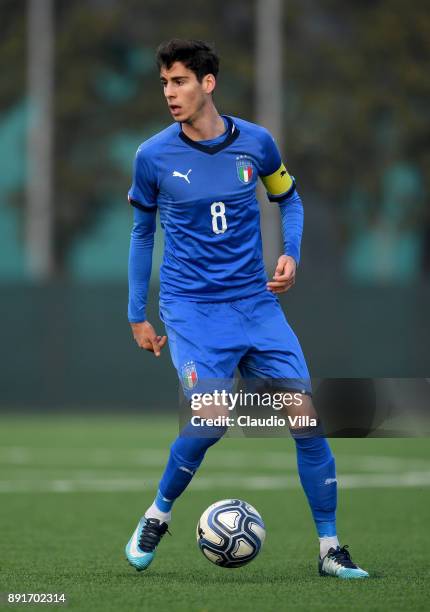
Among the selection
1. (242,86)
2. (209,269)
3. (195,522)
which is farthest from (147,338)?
(242,86)

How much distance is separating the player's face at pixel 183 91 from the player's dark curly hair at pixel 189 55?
0.07 feet

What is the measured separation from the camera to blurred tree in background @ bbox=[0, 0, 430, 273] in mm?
30172

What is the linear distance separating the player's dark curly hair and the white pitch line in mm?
5924

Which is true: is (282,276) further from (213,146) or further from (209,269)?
(213,146)

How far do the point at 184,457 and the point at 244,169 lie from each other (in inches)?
58.6

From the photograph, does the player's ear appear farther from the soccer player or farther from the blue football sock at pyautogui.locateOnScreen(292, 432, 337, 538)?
the blue football sock at pyautogui.locateOnScreen(292, 432, 337, 538)

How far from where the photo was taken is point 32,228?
3059cm

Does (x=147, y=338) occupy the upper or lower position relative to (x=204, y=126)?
lower

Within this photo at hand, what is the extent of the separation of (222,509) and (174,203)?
1618 mm

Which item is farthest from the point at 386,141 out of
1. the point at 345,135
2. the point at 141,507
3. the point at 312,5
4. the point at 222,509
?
the point at 222,509

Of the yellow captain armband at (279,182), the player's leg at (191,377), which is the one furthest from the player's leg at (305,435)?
the yellow captain armband at (279,182)

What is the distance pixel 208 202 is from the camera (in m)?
7.89

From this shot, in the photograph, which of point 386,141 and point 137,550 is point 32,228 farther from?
point 137,550

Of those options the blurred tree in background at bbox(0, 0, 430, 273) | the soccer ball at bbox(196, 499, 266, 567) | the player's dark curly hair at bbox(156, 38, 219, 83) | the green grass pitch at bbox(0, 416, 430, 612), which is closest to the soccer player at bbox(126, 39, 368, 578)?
the player's dark curly hair at bbox(156, 38, 219, 83)
